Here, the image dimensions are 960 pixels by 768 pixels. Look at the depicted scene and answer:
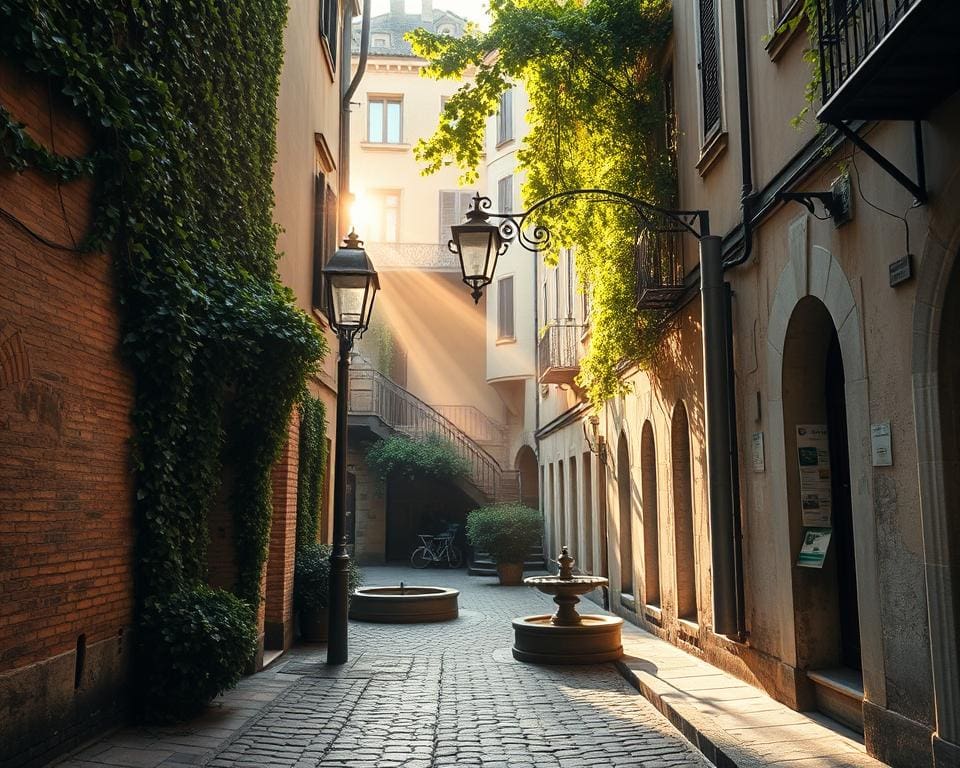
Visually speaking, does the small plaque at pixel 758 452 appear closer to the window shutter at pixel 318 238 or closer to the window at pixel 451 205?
the window shutter at pixel 318 238

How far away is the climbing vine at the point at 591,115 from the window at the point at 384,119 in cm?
2409

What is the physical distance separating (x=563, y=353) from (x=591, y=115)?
339 inches

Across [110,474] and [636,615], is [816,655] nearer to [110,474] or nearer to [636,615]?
[110,474]

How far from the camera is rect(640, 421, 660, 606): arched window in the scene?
1401 centimetres

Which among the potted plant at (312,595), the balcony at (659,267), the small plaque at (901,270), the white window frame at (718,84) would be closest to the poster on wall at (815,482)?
the small plaque at (901,270)

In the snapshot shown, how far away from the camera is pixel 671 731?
24.8 feet

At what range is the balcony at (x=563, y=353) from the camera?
20.9 meters

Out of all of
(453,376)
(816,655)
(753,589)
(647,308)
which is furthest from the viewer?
(453,376)

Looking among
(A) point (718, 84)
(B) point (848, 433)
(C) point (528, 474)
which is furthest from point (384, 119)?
(B) point (848, 433)

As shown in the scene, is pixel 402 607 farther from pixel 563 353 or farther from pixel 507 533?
pixel 563 353

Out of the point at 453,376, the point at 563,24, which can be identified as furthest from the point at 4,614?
the point at 453,376

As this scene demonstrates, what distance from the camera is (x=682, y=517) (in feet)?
39.6

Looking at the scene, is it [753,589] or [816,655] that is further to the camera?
[753,589]

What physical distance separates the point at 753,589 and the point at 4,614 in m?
6.19
